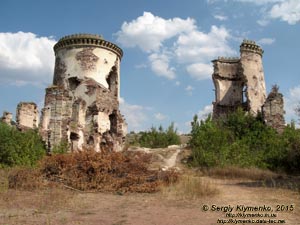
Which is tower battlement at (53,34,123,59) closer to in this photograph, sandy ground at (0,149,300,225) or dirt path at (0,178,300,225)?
sandy ground at (0,149,300,225)

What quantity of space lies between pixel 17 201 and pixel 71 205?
123 cm

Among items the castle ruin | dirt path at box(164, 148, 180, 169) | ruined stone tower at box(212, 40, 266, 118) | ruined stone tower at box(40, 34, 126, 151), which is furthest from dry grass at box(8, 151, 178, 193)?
ruined stone tower at box(212, 40, 266, 118)

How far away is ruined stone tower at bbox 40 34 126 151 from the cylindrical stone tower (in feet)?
37.1

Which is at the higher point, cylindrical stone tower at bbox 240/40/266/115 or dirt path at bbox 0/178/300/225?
cylindrical stone tower at bbox 240/40/266/115

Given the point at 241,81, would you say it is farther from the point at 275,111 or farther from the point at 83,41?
the point at 83,41

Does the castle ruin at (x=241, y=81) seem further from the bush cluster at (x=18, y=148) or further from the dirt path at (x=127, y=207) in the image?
the dirt path at (x=127, y=207)

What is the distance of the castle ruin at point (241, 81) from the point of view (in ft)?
89.9

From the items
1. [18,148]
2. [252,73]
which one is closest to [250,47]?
[252,73]

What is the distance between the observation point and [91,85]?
19.4 metres

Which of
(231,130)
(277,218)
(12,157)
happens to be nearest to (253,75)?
(231,130)

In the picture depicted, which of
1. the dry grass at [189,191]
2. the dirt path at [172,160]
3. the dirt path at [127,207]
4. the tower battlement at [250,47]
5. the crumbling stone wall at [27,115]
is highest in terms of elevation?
the tower battlement at [250,47]

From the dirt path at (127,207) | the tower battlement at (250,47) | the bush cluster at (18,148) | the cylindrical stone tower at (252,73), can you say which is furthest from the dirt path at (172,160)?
the tower battlement at (250,47)

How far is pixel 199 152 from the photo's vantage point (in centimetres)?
1576

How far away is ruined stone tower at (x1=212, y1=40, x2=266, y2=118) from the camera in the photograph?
27438mm
